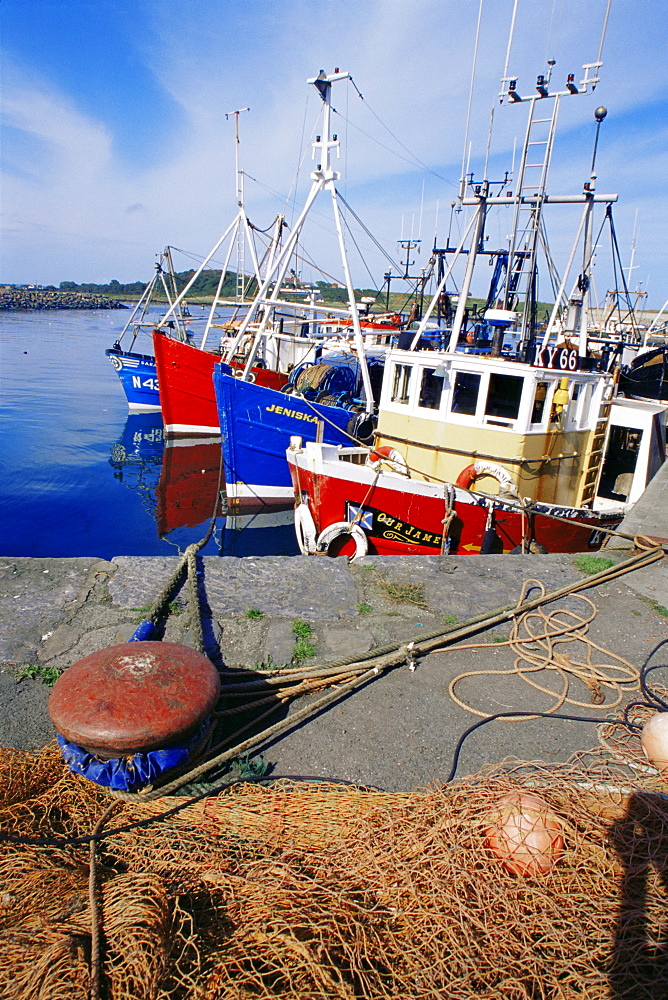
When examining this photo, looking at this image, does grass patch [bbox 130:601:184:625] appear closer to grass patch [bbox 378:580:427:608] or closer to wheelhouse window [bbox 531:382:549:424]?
grass patch [bbox 378:580:427:608]

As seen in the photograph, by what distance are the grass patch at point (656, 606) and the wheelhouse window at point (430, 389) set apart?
4367 mm

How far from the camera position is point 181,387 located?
784 inches

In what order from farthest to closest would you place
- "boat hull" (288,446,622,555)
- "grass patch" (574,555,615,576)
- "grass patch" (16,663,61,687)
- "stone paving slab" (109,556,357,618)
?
"boat hull" (288,446,622,555) → "grass patch" (574,555,615,576) → "stone paving slab" (109,556,357,618) → "grass patch" (16,663,61,687)

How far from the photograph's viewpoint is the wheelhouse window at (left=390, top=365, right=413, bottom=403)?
9000 millimetres

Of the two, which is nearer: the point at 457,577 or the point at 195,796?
the point at 195,796

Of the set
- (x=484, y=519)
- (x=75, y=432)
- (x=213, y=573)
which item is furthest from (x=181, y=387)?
(x=213, y=573)

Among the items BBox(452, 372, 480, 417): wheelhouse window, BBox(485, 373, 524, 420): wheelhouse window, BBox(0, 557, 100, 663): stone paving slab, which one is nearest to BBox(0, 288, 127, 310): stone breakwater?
BBox(452, 372, 480, 417): wheelhouse window

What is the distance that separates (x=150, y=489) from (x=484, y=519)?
10.1 meters

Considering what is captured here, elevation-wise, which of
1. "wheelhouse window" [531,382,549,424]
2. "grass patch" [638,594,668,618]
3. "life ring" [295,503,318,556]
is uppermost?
"wheelhouse window" [531,382,549,424]

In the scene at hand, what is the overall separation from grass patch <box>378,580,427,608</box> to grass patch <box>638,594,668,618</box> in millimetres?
1933

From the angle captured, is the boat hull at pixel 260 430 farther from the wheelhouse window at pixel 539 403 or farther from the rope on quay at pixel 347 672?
the rope on quay at pixel 347 672

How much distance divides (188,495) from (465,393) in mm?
8958

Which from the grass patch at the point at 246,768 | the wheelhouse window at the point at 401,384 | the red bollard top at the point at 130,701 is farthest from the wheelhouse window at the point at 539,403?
the red bollard top at the point at 130,701

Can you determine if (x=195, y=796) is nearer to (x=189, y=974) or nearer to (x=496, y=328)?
(x=189, y=974)
